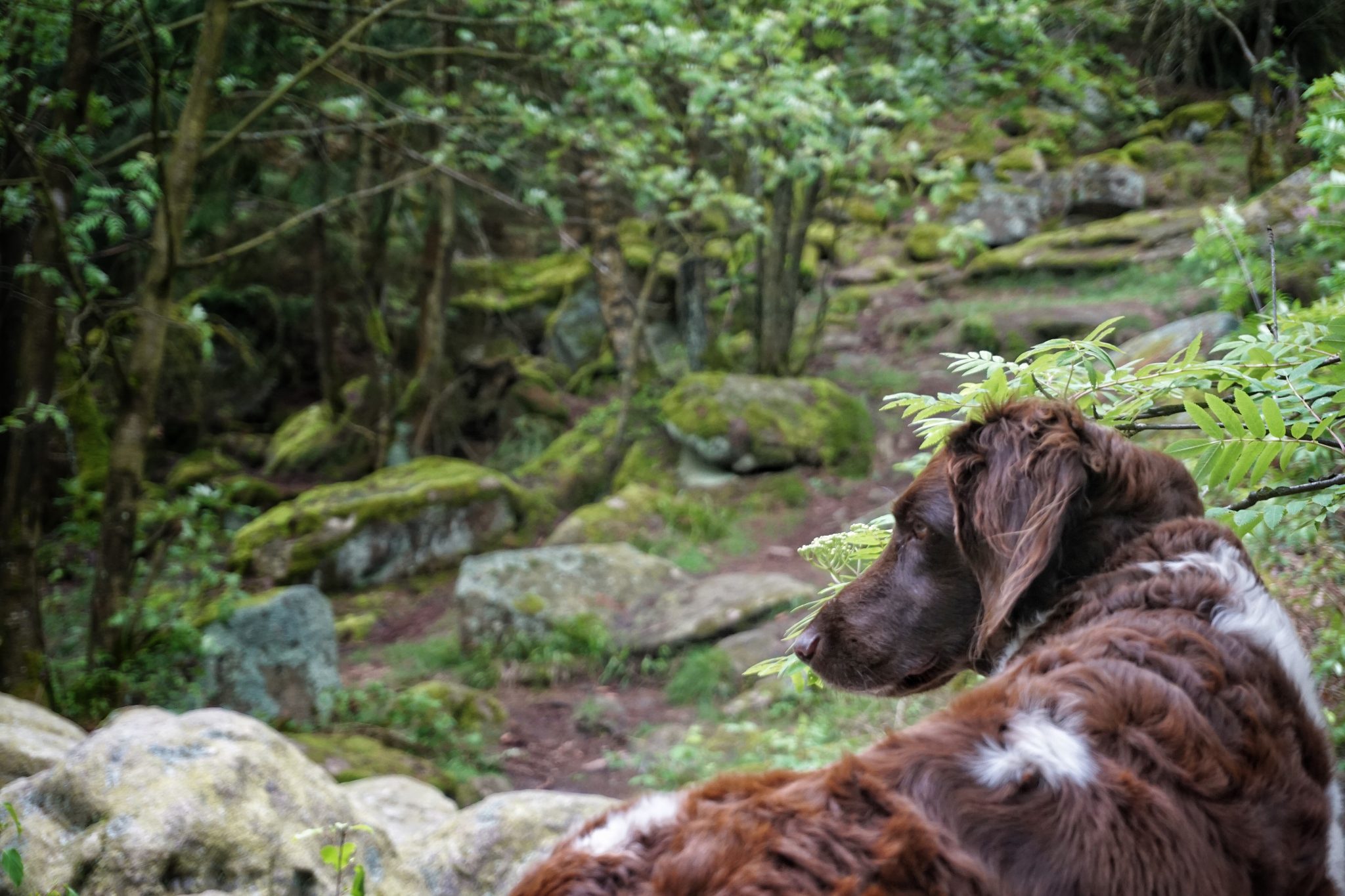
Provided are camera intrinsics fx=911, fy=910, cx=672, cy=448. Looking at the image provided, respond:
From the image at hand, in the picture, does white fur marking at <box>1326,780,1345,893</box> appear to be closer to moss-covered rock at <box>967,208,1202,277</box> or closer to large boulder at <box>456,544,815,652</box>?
large boulder at <box>456,544,815,652</box>

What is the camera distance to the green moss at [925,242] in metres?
21.2

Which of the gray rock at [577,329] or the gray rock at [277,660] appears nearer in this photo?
the gray rock at [277,660]

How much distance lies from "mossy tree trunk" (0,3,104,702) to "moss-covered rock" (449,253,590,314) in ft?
38.8

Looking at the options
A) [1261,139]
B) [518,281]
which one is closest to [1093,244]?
[1261,139]

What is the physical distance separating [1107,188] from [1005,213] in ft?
6.97

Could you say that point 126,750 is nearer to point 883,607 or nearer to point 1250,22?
point 883,607

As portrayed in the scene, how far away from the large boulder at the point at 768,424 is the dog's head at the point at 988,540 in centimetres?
999

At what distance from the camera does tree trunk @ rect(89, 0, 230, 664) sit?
5.73 metres

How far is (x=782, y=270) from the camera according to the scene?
1357cm

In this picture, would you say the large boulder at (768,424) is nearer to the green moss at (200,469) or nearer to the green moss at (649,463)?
the green moss at (649,463)

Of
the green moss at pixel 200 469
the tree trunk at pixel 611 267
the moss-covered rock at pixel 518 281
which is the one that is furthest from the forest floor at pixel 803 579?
the moss-covered rock at pixel 518 281

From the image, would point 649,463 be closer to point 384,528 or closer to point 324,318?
point 384,528

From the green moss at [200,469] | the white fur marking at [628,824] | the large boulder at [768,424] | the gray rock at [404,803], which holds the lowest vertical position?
the green moss at [200,469]

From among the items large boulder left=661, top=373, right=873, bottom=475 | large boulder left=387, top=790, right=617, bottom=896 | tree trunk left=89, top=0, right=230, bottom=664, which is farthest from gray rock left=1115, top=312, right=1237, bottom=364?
tree trunk left=89, top=0, right=230, bottom=664
